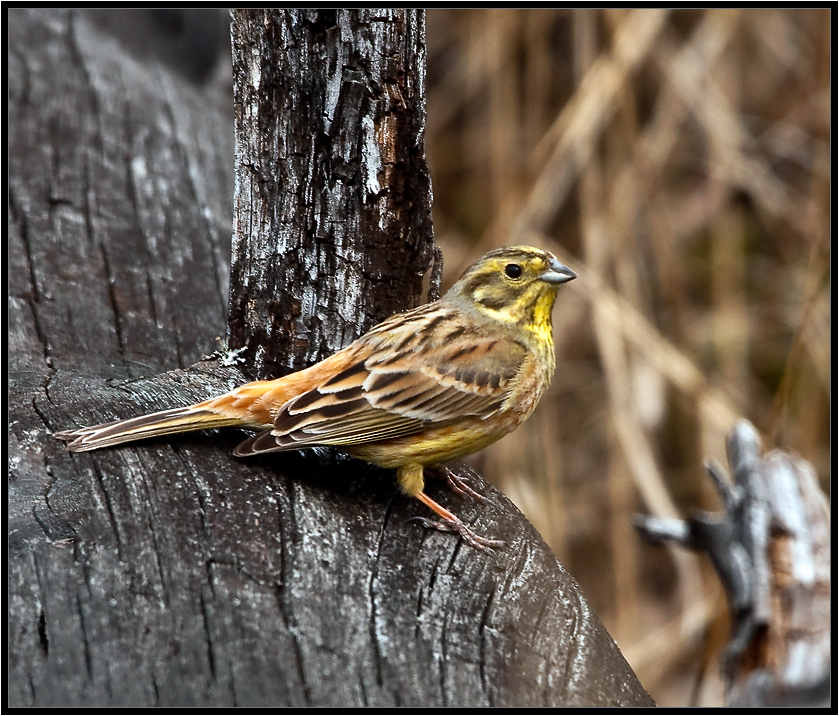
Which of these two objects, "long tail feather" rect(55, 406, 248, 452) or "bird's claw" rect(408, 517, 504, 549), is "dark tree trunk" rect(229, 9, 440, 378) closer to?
"long tail feather" rect(55, 406, 248, 452)

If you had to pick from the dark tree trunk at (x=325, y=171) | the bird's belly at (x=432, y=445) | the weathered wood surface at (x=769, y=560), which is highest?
the dark tree trunk at (x=325, y=171)

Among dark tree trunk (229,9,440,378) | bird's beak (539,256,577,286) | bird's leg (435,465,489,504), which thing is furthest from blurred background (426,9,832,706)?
dark tree trunk (229,9,440,378)

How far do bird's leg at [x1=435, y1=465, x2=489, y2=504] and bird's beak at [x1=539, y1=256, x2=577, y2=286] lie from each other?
0.70 meters

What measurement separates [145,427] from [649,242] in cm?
424

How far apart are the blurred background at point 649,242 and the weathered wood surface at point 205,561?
2.02 metres

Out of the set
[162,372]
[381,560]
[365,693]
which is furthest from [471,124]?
[365,693]

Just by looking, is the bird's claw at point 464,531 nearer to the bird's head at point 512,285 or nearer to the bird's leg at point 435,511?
the bird's leg at point 435,511

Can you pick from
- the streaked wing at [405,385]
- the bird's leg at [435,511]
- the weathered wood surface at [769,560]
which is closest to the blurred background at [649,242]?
the weathered wood surface at [769,560]

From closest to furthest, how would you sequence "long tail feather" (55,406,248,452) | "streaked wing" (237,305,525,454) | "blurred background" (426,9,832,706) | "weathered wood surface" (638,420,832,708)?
"long tail feather" (55,406,248,452)
"streaked wing" (237,305,525,454)
"weathered wood surface" (638,420,832,708)
"blurred background" (426,9,832,706)

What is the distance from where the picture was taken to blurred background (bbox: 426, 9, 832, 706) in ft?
15.0

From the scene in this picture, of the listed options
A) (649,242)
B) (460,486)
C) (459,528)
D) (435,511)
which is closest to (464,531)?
(459,528)

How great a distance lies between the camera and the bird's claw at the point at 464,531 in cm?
216

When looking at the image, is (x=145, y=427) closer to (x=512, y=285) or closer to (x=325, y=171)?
(x=325, y=171)

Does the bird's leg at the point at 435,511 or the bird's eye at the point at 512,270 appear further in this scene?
the bird's eye at the point at 512,270
